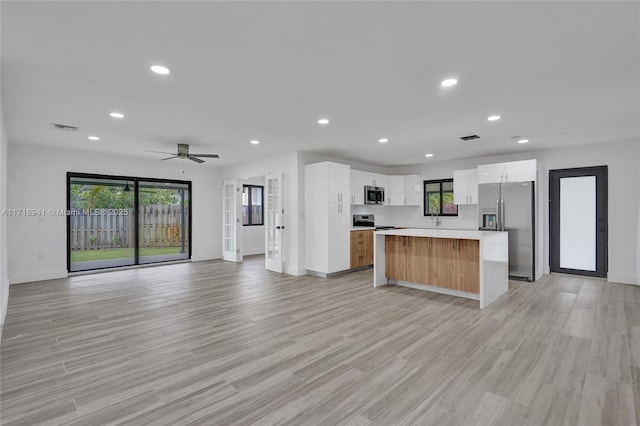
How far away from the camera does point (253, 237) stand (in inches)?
388

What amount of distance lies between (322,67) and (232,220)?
A: 21.1 feet

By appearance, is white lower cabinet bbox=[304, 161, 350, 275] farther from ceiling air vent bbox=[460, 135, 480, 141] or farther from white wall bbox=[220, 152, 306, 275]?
ceiling air vent bbox=[460, 135, 480, 141]

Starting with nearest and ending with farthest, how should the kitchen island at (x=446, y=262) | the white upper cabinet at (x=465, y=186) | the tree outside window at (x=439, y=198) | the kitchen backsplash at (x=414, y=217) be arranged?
the kitchen island at (x=446, y=262), the white upper cabinet at (x=465, y=186), the kitchen backsplash at (x=414, y=217), the tree outside window at (x=439, y=198)

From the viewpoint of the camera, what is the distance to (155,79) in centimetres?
296

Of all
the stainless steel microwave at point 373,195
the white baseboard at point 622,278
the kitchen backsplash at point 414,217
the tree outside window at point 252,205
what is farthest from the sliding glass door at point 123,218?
the white baseboard at point 622,278

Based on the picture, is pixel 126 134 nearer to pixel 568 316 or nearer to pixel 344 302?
pixel 344 302

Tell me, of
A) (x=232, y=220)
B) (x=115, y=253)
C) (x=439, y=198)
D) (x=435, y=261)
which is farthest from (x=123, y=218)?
→ (x=439, y=198)

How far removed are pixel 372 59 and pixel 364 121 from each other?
176 cm

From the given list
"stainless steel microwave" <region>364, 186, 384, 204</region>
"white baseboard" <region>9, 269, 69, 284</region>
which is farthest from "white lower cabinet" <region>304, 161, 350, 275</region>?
"white baseboard" <region>9, 269, 69, 284</region>

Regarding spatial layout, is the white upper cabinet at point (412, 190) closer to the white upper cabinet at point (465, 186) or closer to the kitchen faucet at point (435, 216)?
the kitchen faucet at point (435, 216)

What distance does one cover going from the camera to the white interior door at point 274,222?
673cm

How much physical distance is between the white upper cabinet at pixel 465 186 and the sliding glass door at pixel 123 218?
6754 millimetres

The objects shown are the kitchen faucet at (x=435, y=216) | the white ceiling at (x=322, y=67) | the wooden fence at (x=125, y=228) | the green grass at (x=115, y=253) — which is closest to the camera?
the white ceiling at (x=322, y=67)

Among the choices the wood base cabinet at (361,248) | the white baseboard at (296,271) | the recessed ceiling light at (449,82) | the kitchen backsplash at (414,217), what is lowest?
the white baseboard at (296,271)
